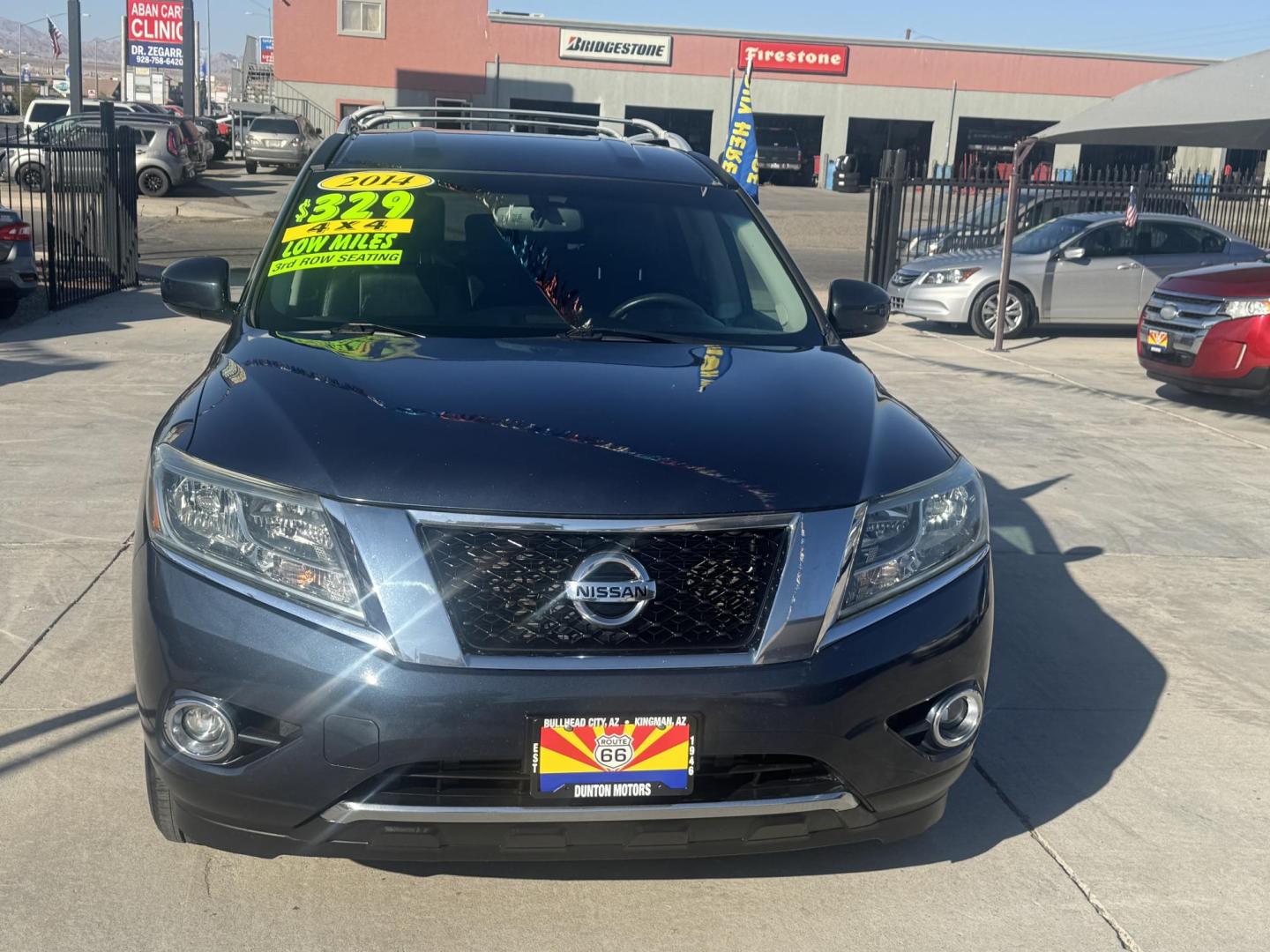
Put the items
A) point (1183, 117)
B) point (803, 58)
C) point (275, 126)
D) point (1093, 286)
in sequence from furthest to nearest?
point (803, 58) < point (275, 126) < point (1093, 286) < point (1183, 117)

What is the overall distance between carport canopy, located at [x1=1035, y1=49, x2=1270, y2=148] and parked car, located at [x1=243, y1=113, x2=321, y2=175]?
29.2m

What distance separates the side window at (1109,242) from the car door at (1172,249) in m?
0.16

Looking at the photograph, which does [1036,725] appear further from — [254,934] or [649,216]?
[254,934]

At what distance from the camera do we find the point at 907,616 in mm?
2996

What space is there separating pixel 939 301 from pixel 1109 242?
210 cm

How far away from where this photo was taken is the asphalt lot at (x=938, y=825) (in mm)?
3133

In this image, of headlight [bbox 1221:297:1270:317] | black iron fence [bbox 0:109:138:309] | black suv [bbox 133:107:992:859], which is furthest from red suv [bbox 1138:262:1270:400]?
black iron fence [bbox 0:109:138:309]

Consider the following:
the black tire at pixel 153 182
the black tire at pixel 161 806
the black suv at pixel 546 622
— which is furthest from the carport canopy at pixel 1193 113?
the black tire at pixel 153 182

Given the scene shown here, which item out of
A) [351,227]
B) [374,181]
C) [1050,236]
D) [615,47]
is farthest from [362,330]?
[615,47]

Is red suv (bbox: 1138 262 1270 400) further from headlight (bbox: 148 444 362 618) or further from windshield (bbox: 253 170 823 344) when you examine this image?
headlight (bbox: 148 444 362 618)

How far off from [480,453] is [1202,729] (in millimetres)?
2698

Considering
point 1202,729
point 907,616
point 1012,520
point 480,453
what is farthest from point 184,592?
point 1012,520

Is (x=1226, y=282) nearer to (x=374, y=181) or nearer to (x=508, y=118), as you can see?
(x=508, y=118)

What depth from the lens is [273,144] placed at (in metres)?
40.6
